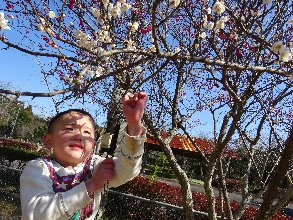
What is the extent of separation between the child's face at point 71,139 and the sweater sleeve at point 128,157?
16 centimetres

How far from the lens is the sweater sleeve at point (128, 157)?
144 cm

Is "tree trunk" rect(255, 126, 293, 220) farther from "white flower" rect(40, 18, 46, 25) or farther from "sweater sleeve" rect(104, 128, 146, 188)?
"white flower" rect(40, 18, 46, 25)

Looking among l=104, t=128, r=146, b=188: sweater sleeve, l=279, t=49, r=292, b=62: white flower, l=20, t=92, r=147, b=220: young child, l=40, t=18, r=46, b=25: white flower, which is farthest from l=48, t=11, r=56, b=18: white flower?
l=104, t=128, r=146, b=188: sweater sleeve

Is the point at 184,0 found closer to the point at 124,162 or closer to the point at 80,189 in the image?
the point at 124,162

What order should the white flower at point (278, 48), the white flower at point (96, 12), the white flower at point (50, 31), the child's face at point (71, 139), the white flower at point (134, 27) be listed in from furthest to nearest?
the white flower at point (134, 27) < the white flower at point (96, 12) < the white flower at point (50, 31) < the white flower at point (278, 48) < the child's face at point (71, 139)

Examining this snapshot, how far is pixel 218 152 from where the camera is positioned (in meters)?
2.59

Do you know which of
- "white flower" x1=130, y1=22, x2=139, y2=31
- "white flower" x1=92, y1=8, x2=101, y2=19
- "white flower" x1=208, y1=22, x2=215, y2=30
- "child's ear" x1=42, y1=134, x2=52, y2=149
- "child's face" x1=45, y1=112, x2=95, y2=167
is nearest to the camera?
"child's face" x1=45, y1=112, x2=95, y2=167

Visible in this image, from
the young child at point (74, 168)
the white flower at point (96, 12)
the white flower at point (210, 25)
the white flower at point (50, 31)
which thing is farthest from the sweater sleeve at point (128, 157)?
the white flower at point (210, 25)

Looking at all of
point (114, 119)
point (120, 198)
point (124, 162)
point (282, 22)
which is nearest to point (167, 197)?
point (120, 198)

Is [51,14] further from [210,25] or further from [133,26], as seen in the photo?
[210,25]

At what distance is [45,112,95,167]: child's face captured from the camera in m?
1.57

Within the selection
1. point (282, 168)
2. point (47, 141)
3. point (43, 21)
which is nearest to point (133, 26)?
point (43, 21)

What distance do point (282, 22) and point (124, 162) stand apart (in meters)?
2.40

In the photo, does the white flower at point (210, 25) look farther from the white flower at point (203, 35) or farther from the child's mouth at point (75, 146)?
the child's mouth at point (75, 146)
